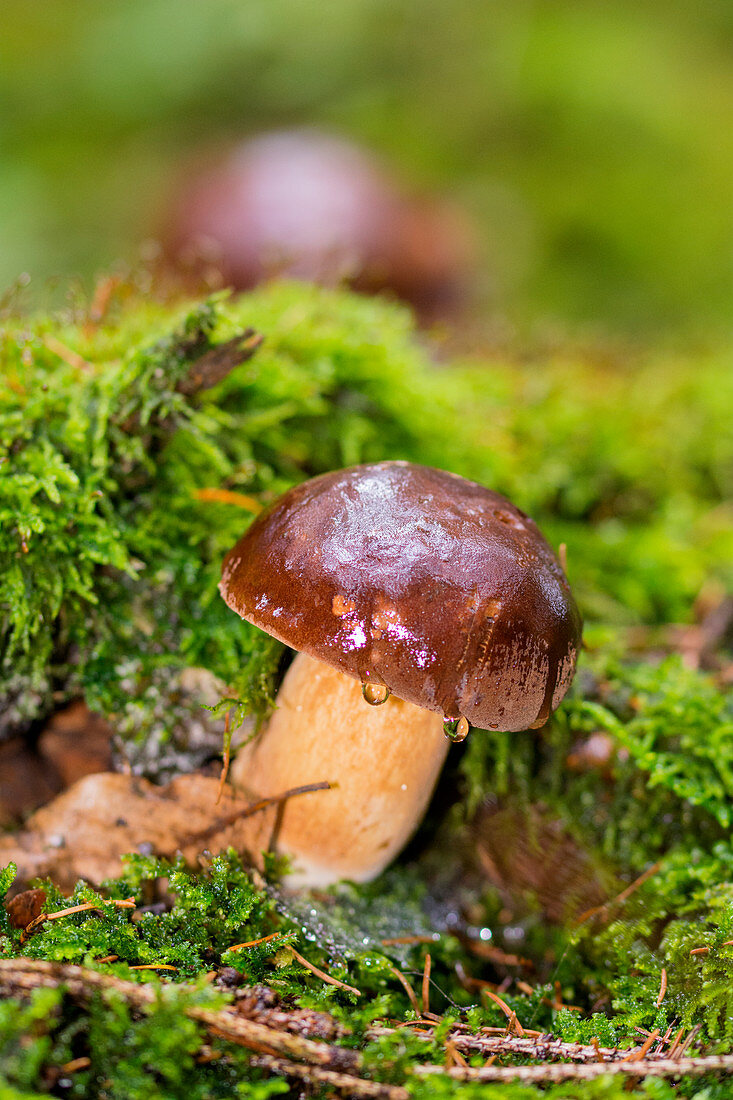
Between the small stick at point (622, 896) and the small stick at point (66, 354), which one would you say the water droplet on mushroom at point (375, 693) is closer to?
the small stick at point (622, 896)

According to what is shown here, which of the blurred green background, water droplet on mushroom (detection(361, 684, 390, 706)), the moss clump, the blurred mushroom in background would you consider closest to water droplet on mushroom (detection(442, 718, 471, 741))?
water droplet on mushroom (detection(361, 684, 390, 706))

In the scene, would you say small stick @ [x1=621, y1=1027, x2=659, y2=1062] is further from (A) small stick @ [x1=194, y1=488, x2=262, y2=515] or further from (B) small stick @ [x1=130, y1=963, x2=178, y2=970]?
(A) small stick @ [x1=194, y1=488, x2=262, y2=515]

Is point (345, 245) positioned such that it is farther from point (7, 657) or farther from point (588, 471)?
point (7, 657)

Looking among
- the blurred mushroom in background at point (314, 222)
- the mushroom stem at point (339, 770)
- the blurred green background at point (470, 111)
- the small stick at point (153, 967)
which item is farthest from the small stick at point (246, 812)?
the blurred green background at point (470, 111)

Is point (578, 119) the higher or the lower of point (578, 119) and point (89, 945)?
the higher

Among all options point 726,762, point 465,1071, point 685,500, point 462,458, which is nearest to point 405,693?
point 465,1071
